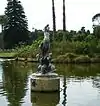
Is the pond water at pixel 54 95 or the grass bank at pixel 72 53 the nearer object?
the pond water at pixel 54 95

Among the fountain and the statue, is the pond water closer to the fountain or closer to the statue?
the fountain

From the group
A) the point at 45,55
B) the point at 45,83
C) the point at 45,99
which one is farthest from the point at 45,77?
the point at 45,99

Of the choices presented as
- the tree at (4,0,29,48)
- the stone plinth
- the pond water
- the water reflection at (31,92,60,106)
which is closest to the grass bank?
the pond water

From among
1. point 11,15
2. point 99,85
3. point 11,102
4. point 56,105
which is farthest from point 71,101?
point 11,15

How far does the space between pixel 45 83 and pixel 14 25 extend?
69.7 metres

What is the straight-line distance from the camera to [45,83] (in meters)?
16.6

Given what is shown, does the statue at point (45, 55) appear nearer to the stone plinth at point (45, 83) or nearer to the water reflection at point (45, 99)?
the stone plinth at point (45, 83)

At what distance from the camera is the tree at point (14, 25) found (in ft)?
281

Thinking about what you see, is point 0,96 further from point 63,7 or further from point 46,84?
point 63,7

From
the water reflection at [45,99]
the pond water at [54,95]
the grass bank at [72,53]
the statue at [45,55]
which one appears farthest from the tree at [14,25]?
the water reflection at [45,99]

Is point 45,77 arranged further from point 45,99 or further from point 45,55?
point 45,99

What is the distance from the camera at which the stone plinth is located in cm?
1664

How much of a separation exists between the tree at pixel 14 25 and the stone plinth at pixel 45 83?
68.6 metres

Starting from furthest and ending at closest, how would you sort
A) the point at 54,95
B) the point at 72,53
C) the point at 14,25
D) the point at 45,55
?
1. the point at 14,25
2. the point at 72,53
3. the point at 45,55
4. the point at 54,95
